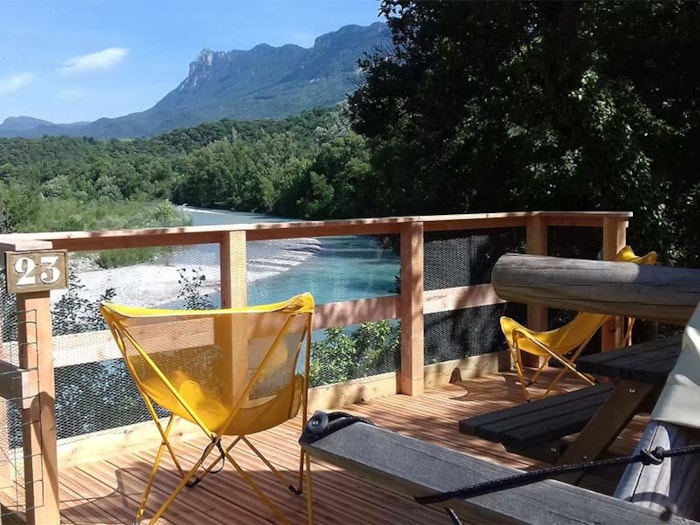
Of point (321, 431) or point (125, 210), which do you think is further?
point (125, 210)

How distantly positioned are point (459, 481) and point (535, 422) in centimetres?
168

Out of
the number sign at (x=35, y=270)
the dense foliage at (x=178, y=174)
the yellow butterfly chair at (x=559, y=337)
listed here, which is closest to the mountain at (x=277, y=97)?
the dense foliage at (x=178, y=174)

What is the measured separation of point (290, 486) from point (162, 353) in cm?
85

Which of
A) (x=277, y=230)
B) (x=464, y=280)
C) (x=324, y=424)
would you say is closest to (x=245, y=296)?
(x=277, y=230)

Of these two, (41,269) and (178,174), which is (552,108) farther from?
(178,174)

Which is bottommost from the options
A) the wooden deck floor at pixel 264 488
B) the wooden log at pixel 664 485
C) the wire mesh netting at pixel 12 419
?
the wooden deck floor at pixel 264 488

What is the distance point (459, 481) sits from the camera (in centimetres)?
102

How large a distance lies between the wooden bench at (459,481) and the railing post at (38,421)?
172cm

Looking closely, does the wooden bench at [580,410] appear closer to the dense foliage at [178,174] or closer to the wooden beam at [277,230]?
the wooden beam at [277,230]

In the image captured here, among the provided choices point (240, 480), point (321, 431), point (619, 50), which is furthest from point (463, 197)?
point (321, 431)

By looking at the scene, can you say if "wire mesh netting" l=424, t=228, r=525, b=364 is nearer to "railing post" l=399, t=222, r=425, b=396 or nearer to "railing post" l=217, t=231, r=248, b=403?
"railing post" l=399, t=222, r=425, b=396

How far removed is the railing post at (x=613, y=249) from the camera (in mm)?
4809

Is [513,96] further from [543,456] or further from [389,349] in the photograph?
[543,456]

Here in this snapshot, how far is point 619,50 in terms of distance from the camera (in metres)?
10.2
